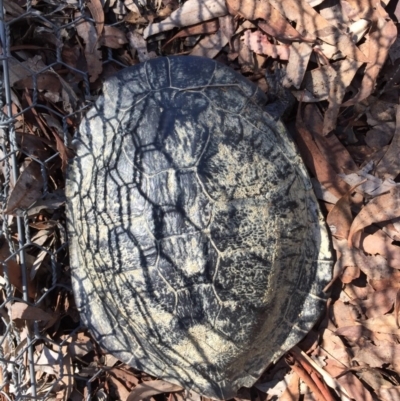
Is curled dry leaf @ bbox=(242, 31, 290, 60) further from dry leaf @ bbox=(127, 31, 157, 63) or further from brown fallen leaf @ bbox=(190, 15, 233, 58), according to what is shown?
dry leaf @ bbox=(127, 31, 157, 63)

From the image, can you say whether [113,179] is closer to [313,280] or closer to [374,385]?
[313,280]

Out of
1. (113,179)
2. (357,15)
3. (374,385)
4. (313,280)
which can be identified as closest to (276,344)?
(313,280)

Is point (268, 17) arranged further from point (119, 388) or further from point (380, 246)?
point (119, 388)

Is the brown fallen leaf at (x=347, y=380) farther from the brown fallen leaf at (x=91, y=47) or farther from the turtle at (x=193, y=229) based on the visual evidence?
the brown fallen leaf at (x=91, y=47)

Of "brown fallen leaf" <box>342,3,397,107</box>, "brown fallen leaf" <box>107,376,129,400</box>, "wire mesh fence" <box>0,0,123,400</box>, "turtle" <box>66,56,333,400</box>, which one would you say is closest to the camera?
"turtle" <box>66,56,333,400</box>

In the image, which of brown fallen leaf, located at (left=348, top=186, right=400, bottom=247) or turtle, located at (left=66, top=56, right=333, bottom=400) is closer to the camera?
turtle, located at (left=66, top=56, right=333, bottom=400)

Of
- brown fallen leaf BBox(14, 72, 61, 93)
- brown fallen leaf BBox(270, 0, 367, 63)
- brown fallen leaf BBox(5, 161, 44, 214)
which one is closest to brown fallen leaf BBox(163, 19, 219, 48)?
brown fallen leaf BBox(270, 0, 367, 63)

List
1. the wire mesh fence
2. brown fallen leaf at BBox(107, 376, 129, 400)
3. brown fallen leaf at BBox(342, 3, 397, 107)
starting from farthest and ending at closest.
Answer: brown fallen leaf at BBox(107, 376, 129, 400)
the wire mesh fence
brown fallen leaf at BBox(342, 3, 397, 107)

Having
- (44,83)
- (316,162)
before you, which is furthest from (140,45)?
(316,162)
